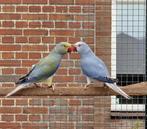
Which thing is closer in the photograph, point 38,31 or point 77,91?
point 77,91

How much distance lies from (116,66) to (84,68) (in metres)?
1.71

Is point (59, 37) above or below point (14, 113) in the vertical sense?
above

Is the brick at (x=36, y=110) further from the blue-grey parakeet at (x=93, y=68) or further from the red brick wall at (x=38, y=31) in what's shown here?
the blue-grey parakeet at (x=93, y=68)

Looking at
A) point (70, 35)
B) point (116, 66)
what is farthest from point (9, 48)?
point (116, 66)

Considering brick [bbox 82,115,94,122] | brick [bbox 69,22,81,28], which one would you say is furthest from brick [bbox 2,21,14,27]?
brick [bbox 82,115,94,122]

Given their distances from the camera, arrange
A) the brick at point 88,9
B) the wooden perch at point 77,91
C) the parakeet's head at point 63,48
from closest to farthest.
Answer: the parakeet's head at point 63,48, the wooden perch at point 77,91, the brick at point 88,9

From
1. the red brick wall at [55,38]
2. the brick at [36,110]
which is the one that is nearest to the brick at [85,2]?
the red brick wall at [55,38]

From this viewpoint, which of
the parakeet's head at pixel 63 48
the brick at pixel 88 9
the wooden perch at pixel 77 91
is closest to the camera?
the parakeet's head at pixel 63 48

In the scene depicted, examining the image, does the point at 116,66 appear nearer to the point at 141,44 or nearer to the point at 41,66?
the point at 141,44

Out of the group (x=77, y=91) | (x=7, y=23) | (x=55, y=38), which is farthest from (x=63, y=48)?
(x=7, y=23)

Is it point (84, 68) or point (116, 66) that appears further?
point (116, 66)

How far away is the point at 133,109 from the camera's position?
594cm

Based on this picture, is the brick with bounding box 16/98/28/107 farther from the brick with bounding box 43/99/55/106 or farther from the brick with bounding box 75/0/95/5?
the brick with bounding box 75/0/95/5

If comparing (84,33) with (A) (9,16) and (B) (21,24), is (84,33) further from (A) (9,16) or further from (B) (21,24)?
(A) (9,16)
